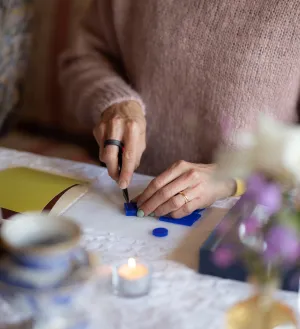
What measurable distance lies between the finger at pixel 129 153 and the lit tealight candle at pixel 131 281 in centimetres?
26

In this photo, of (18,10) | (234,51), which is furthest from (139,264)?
(18,10)

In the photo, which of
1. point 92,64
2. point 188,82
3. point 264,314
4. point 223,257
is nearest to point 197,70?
point 188,82

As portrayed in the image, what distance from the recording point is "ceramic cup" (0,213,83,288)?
1.69ft

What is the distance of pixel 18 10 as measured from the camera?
1.54 metres

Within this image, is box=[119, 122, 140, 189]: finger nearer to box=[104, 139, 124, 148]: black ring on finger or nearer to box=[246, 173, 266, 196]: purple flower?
box=[104, 139, 124, 148]: black ring on finger

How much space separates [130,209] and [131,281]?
0.71ft

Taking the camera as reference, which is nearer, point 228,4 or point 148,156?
point 228,4

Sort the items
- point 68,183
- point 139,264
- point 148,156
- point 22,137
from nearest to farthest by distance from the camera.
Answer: point 139,264 < point 68,183 < point 148,156 < point 22,137

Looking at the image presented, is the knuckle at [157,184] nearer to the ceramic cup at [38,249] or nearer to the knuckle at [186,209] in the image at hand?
the knuckle at [186,209]

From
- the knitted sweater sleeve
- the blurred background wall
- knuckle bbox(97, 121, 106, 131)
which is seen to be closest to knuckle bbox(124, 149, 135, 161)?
knuckle bbox(97, 121, 106, 131)

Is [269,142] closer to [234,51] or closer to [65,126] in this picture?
[234,51]

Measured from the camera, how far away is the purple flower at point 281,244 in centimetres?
47

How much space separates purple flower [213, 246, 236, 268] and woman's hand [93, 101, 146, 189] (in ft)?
0.88

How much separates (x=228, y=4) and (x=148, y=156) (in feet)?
1.22
